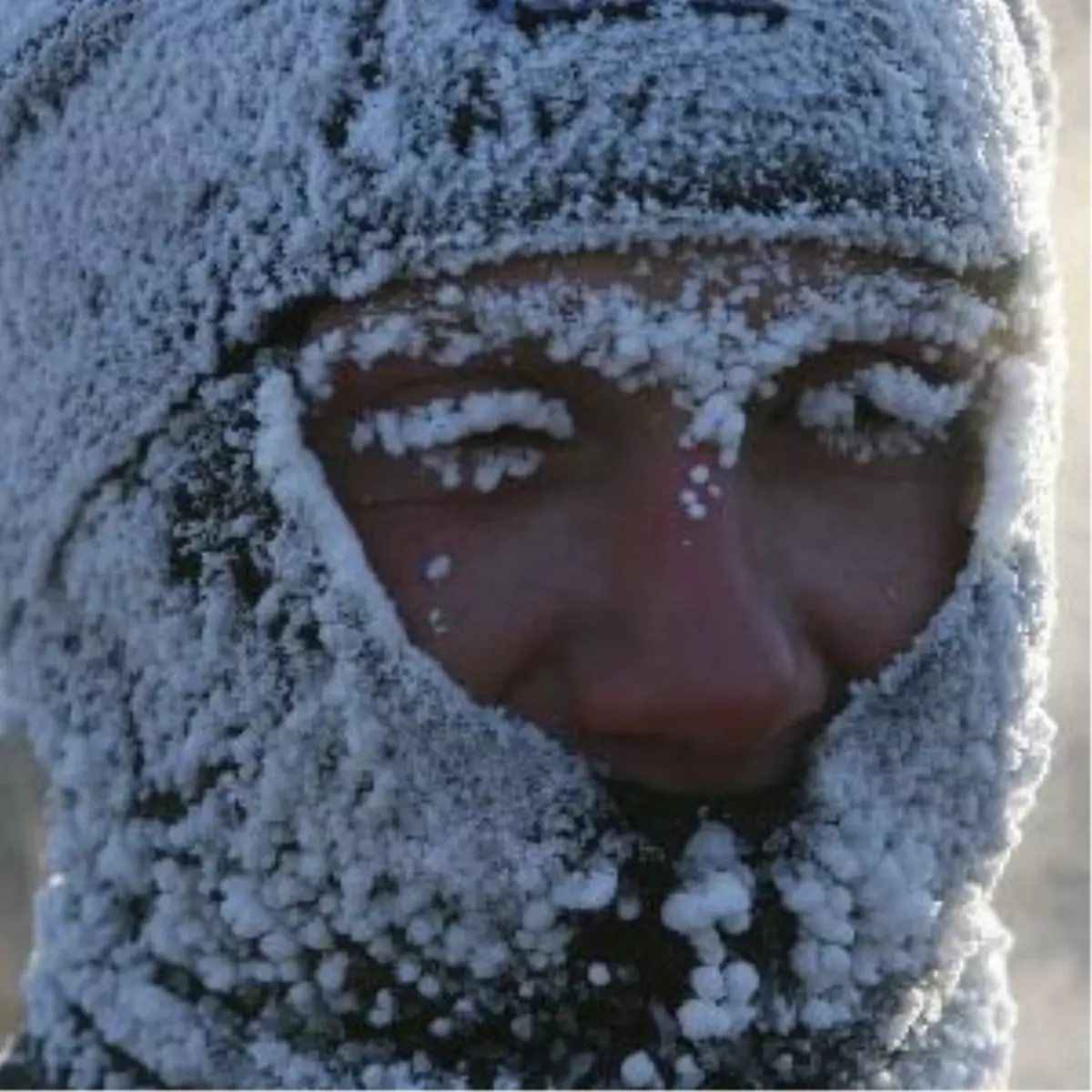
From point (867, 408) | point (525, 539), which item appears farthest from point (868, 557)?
point (525, 539)

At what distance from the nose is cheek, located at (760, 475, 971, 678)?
0.02 m

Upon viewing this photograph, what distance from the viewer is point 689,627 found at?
1679 mm

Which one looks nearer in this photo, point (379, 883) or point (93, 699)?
point (379, 883)

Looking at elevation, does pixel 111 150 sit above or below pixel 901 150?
above

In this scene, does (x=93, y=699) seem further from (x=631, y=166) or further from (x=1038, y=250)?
(x=1038, y=250)

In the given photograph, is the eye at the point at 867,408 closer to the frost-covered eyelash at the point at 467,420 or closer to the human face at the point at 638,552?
the human face at the point at 638,552

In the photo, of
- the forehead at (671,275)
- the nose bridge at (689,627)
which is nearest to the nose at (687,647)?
the nose bridge at (689,627)

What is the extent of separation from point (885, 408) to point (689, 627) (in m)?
0.23

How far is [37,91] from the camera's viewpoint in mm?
1890

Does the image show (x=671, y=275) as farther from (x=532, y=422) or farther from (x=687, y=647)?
(x=687, y=647)

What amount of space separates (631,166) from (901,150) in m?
0.19

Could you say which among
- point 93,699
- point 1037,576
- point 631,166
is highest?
point 631,166

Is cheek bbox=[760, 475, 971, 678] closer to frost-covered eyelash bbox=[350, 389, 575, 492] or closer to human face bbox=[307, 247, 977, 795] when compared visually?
human face bbox=[307, 247, 977, 795]

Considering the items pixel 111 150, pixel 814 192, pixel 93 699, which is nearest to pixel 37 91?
pixel 111 150
